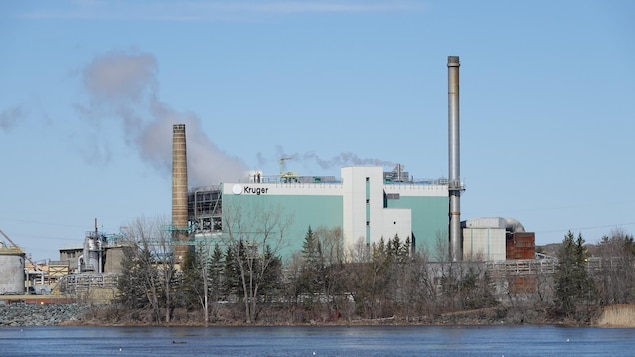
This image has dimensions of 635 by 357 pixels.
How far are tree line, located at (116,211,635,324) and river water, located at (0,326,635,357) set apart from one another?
22.9 ft

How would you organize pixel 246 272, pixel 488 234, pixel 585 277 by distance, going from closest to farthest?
pixel 585 277 < pixel 246 272 < pixel 488 234

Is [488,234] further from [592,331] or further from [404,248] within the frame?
[592,331]

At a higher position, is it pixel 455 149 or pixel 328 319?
pixel 455 149

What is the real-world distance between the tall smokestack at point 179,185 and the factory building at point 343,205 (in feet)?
8.37

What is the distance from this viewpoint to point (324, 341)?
235 feet

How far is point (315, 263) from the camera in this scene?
10112cm

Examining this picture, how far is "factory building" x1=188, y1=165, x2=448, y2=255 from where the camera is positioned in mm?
124250

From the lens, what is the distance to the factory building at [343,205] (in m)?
124

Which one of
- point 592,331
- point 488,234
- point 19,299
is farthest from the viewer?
point 488,234

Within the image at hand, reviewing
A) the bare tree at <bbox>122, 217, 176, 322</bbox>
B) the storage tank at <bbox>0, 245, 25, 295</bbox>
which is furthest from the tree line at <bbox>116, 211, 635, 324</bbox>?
the storage tank at <bbox>0, 245, 25, 295</bbox>

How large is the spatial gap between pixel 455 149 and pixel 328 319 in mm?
38744

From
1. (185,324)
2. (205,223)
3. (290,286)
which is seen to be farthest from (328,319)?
(205,223)

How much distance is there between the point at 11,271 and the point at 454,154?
1965 inches

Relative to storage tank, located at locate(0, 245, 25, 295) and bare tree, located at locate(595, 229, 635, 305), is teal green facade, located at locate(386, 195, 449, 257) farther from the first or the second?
storage tank, located at locate(0, 245, 25, 295)
